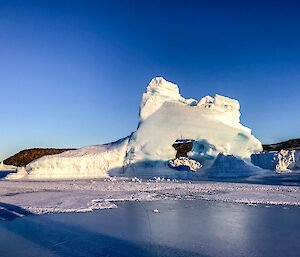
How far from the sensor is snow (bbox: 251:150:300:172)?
23938 millimetres

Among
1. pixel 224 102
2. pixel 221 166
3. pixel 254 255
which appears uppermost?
pixel 224 102

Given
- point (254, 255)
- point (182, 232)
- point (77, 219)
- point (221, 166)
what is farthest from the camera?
point (221, 166)

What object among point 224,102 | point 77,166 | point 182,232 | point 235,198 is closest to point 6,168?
point 77,166

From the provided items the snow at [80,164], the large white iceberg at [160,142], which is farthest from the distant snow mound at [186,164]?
the snow at [80,164]

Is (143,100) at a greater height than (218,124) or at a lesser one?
greater

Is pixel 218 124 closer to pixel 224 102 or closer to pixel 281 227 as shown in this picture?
pixel 224 102

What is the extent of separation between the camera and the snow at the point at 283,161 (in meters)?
23.9

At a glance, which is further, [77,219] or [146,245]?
[77,219]

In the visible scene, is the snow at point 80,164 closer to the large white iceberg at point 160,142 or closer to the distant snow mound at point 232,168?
the large white iceberg at point 160,142

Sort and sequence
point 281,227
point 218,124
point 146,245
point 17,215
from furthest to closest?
point 218,124, point 17,215, point 281,227, point 146,245

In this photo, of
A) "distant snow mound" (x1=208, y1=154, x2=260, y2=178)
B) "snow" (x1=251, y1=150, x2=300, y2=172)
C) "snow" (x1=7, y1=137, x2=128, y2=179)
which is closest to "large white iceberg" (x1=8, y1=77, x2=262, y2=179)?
"snow" (x1=7, y1=137, x2=128, y2=179)

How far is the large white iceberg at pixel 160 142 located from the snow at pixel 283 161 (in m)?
1.23

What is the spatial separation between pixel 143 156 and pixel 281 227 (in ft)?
55.9

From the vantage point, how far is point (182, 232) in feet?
17.7
